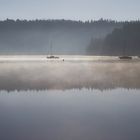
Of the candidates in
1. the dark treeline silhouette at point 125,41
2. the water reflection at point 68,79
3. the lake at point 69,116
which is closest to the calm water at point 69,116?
the lake at point 69,116

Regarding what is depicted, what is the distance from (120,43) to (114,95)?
530 ft

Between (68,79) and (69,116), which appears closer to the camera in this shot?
(69,116)

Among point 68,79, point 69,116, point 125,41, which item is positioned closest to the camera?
point 69,116

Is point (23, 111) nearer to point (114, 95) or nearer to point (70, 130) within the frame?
point (70, 130)

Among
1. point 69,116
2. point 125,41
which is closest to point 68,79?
point 69,116

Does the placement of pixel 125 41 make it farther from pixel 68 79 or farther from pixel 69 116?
pixel 69 116

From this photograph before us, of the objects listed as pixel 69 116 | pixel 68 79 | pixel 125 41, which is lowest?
pixel 69 116

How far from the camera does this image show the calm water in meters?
16.3

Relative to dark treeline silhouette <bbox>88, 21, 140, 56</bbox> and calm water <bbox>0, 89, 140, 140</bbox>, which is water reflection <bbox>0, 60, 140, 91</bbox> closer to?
calm water <bbox>0, 89, 140, 140</bbox>

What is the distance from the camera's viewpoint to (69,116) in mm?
20656

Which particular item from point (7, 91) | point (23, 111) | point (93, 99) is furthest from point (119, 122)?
point (7, 91)

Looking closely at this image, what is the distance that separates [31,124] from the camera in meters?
18.3

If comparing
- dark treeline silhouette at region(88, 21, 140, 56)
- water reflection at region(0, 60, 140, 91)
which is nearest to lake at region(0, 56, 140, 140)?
water reflection at region(0, 60, 140, 91)

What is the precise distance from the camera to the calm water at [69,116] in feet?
53.5
